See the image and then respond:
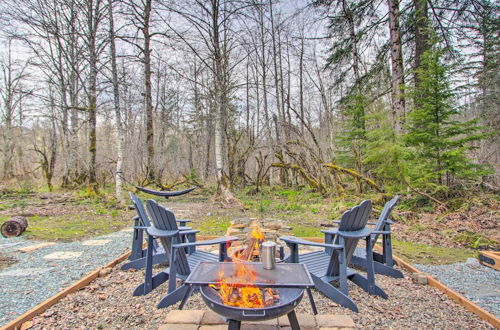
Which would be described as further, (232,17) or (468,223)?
(232,17)

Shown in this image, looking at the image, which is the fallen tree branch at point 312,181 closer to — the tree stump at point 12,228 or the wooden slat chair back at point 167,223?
the wooden slat chair back at point 167,223

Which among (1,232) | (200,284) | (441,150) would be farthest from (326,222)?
(1,232)

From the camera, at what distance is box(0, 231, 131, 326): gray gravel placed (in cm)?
247

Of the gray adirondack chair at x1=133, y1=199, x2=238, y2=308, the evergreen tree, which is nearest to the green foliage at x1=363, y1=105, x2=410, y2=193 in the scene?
the evergreen tree

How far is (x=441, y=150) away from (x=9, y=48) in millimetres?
21743

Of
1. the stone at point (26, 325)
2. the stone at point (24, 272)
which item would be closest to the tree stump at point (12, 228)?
the stone at point (24, 272)

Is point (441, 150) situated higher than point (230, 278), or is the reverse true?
point (441, 150)

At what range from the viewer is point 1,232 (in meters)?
4.86

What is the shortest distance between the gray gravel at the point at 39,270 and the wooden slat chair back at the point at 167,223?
1.35 m

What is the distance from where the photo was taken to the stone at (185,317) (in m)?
1.88

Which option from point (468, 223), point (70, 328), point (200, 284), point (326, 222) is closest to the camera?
point (200, 284)

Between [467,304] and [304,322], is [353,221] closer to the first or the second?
[304,322]

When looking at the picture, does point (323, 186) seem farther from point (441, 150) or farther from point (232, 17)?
point (232, 17)

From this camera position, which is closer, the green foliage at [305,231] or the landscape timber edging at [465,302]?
the landscape timber edging at [465,302]
